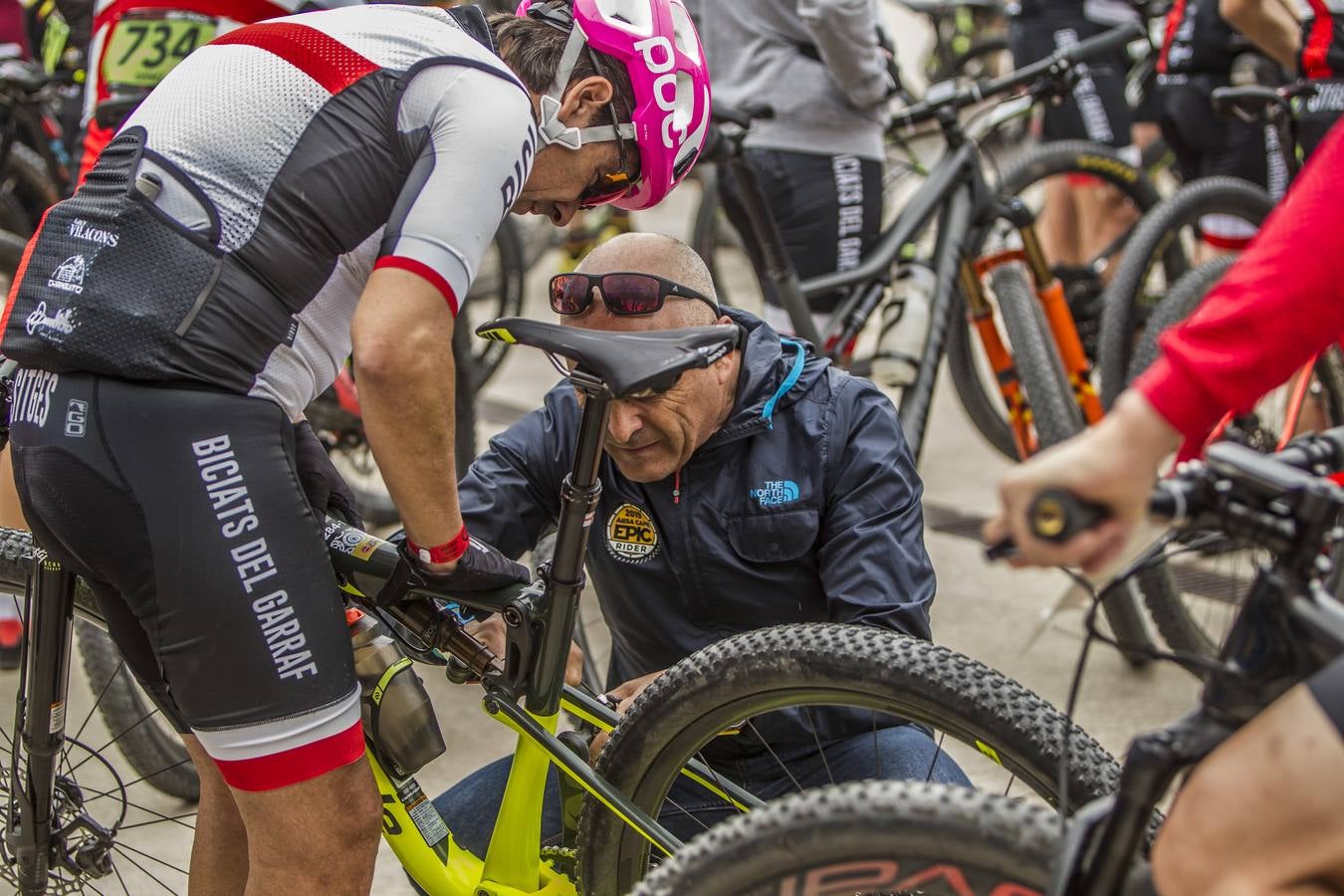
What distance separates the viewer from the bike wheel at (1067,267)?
432 cm

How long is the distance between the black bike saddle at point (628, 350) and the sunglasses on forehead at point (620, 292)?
35 centimetres

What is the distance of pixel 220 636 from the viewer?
71.1 inches

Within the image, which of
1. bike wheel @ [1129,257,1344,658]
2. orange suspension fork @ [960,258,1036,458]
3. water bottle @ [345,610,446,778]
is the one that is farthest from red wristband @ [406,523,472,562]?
orange suspension fork @ [960,258,1036,458]

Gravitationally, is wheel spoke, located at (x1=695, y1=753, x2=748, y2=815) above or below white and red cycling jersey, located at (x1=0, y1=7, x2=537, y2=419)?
below

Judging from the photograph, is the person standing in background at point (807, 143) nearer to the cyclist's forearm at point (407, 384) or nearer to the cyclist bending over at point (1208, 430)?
the cyclist's forearm at point (407, 384)

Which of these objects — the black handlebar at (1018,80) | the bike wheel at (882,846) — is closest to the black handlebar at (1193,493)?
the bike wheel at (882,846)

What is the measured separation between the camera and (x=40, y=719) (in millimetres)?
2201

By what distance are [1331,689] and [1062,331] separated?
8.31ft

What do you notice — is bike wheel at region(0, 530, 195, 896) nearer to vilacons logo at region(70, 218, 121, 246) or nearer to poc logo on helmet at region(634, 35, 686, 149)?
vilacons logo at region(70, 218, 121, 246)

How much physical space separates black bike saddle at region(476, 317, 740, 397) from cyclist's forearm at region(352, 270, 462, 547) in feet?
0.47

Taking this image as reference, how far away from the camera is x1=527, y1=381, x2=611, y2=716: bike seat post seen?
1894 mm

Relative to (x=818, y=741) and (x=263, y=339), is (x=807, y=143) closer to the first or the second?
(x=818, y=741)

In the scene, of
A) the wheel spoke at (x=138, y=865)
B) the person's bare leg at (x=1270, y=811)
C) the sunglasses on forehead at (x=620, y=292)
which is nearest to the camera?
the person's bare leg at (x=1270, y=811)

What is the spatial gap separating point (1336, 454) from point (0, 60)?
181 inches
